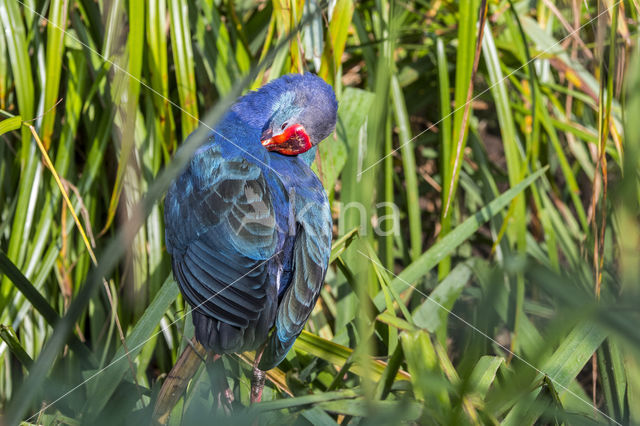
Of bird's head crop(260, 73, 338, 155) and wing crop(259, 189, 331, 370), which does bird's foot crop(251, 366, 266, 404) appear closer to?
wing crop(259, 189, 331, 370)

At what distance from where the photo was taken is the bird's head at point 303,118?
114 centimetres

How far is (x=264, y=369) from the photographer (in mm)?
1057

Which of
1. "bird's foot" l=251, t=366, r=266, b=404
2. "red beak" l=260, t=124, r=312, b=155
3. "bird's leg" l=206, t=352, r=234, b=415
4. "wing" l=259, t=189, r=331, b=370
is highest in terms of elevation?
"red beak" l=260, t=124, r=312, b=155

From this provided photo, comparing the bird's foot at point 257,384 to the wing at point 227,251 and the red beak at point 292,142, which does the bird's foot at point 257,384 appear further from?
the red beak at point 292,142

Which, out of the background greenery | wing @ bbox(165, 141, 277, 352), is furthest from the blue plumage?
the background greenery

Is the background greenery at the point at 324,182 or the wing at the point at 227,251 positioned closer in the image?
the wing at the point at 227,251

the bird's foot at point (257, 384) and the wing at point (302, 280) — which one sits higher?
the wing at point (302, 280)

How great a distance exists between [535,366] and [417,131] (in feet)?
5.48

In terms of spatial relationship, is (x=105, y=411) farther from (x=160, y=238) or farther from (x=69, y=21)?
(x=69, y=21)

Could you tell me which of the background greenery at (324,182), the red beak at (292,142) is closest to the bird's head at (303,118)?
the red beak at (292,142)

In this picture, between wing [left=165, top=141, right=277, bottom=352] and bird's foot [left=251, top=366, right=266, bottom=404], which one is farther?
bird's foot [left=251, top=366, right=266, bottom=404]

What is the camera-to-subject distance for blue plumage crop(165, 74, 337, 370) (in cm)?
98

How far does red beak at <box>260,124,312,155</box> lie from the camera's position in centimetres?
113

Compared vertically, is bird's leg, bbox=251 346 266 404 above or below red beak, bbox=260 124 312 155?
below
